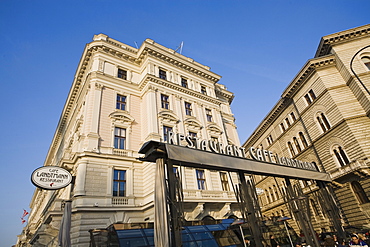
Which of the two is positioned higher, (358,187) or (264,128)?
(264,128)

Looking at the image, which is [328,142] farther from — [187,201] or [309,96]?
[187,201]

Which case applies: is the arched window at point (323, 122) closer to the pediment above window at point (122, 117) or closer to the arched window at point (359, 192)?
the arched window at point (359, 192)

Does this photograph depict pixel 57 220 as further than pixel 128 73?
No

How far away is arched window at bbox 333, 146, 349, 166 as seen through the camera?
939 inches

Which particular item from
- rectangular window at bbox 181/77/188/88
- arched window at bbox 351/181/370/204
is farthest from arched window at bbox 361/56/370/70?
rectangular window at bbox 181/77/188/88

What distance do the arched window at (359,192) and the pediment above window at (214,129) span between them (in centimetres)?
1536

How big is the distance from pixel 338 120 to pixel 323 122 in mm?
2840

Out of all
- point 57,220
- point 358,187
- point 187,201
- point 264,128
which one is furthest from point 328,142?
point 57,220

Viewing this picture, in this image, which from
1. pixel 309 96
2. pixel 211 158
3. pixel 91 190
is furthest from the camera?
pixel 309 96

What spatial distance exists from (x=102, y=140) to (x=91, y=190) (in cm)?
458

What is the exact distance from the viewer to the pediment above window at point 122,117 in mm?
20670

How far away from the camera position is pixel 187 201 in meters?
17.0

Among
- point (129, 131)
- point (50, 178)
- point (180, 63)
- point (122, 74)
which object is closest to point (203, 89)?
point (180, 63)

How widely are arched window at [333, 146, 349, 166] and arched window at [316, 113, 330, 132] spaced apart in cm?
280
